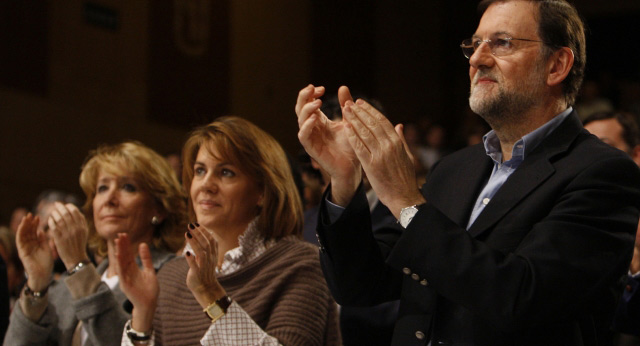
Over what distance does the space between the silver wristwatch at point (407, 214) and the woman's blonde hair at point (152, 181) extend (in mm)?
1697

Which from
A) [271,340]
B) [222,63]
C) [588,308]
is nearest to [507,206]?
[588,308]

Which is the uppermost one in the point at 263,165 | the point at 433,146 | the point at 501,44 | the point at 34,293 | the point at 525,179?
the point at 501,44

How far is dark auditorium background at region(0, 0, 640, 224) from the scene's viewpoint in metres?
6.52

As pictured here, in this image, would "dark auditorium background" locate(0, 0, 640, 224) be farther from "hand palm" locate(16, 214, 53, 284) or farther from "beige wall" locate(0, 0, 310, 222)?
"hand palm" locate(16, 214, 53, 284)

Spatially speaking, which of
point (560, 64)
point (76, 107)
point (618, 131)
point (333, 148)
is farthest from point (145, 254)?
point (76, 107)

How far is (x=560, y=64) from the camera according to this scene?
6.12 feet

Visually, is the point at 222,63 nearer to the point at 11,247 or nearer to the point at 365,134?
the point at 11,247

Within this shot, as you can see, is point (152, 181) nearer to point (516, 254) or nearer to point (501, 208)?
point (501, 208)

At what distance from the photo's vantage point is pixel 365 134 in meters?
1.65

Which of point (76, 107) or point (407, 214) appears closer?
point (407, 214)

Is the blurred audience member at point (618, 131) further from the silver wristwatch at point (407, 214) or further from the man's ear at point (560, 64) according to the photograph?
the silver wristwatch at point (407, 214)

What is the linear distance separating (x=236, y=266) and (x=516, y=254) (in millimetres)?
1177

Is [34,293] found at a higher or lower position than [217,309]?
lower

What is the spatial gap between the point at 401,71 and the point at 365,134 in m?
9.18
